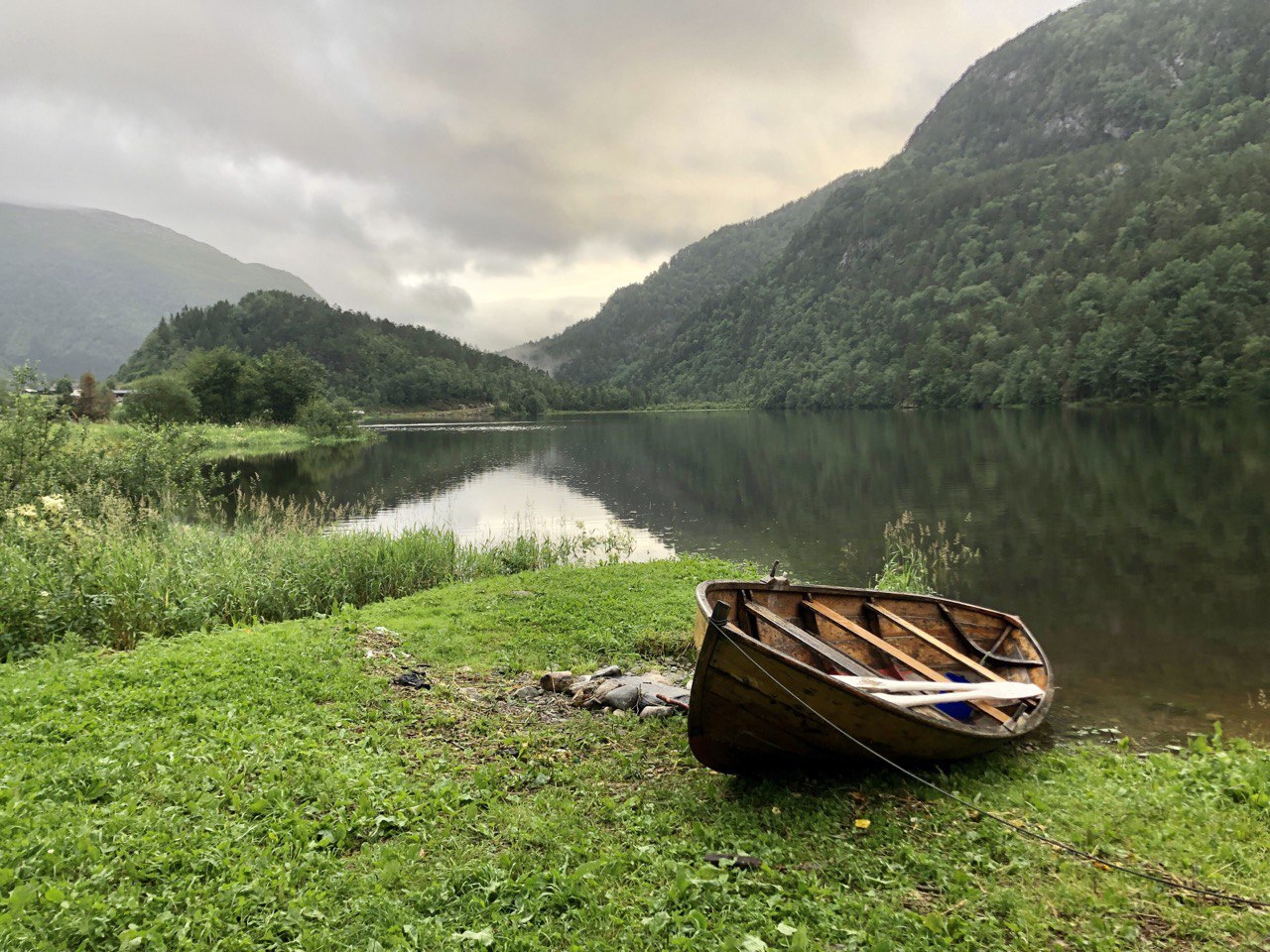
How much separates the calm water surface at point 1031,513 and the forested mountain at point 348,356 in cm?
11420

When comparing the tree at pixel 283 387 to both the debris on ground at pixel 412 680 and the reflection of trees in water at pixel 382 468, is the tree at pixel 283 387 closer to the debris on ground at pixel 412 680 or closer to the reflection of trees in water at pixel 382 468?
the reflection of trees in water at pixel 382 468

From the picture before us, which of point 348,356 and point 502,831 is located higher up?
point 348,356

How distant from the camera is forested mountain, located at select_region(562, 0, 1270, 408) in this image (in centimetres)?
8344

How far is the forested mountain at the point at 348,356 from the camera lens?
162 meters

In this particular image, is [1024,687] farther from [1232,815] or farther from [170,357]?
[170,357]

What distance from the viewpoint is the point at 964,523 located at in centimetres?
2291

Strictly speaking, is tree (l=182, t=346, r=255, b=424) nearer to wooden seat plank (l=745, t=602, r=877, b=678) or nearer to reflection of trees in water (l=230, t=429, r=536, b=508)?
reflection of trees in water (l=230, t=429, r=536, b=508)

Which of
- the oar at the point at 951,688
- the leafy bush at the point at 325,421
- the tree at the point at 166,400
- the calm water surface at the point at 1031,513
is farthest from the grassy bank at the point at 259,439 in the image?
the oar at the point at 951,688

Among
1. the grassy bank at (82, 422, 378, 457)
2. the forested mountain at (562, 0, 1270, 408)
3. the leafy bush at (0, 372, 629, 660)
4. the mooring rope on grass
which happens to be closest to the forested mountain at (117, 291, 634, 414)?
the forested mountain at (562, 0, 1270, 408)

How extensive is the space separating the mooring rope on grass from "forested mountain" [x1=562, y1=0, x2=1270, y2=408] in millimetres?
88358

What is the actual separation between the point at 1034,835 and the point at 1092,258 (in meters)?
140

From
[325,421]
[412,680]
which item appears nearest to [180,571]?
[412,680]

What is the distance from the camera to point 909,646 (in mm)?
8953

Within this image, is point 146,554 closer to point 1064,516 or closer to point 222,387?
point 1064,516
